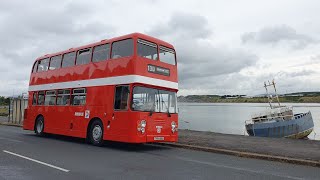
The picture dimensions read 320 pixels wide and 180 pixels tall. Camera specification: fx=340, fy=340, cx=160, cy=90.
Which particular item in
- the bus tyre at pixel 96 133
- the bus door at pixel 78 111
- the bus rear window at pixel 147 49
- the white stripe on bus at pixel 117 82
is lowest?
the bus tyre at pixel 96 133

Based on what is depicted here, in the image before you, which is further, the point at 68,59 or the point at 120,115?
the point at 68,59

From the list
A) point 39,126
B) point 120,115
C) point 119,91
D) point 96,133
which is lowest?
point 96,133

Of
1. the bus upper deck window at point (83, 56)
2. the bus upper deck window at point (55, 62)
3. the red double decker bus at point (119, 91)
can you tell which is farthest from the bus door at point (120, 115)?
the bus upper deck window at point (55, 62)

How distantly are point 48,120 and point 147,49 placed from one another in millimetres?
7623

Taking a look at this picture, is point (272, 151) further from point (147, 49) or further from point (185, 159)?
point (147, 49)

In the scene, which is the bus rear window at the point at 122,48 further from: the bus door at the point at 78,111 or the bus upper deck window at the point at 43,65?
the bus upper deck window at the point at 43,65

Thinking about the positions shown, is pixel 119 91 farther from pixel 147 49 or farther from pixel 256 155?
pixel 256 155

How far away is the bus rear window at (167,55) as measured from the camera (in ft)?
46.1


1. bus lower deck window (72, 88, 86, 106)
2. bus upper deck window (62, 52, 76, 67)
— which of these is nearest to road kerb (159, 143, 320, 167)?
bus lower deck window (72, 88, 86, 106)

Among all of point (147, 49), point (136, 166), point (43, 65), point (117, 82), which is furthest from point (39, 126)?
point (136, 166)

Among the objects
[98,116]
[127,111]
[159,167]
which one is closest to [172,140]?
[127,111]

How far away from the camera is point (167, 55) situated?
1431 centimetres

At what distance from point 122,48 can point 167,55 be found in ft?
6.49

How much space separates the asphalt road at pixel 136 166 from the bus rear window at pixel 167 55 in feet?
13.2
